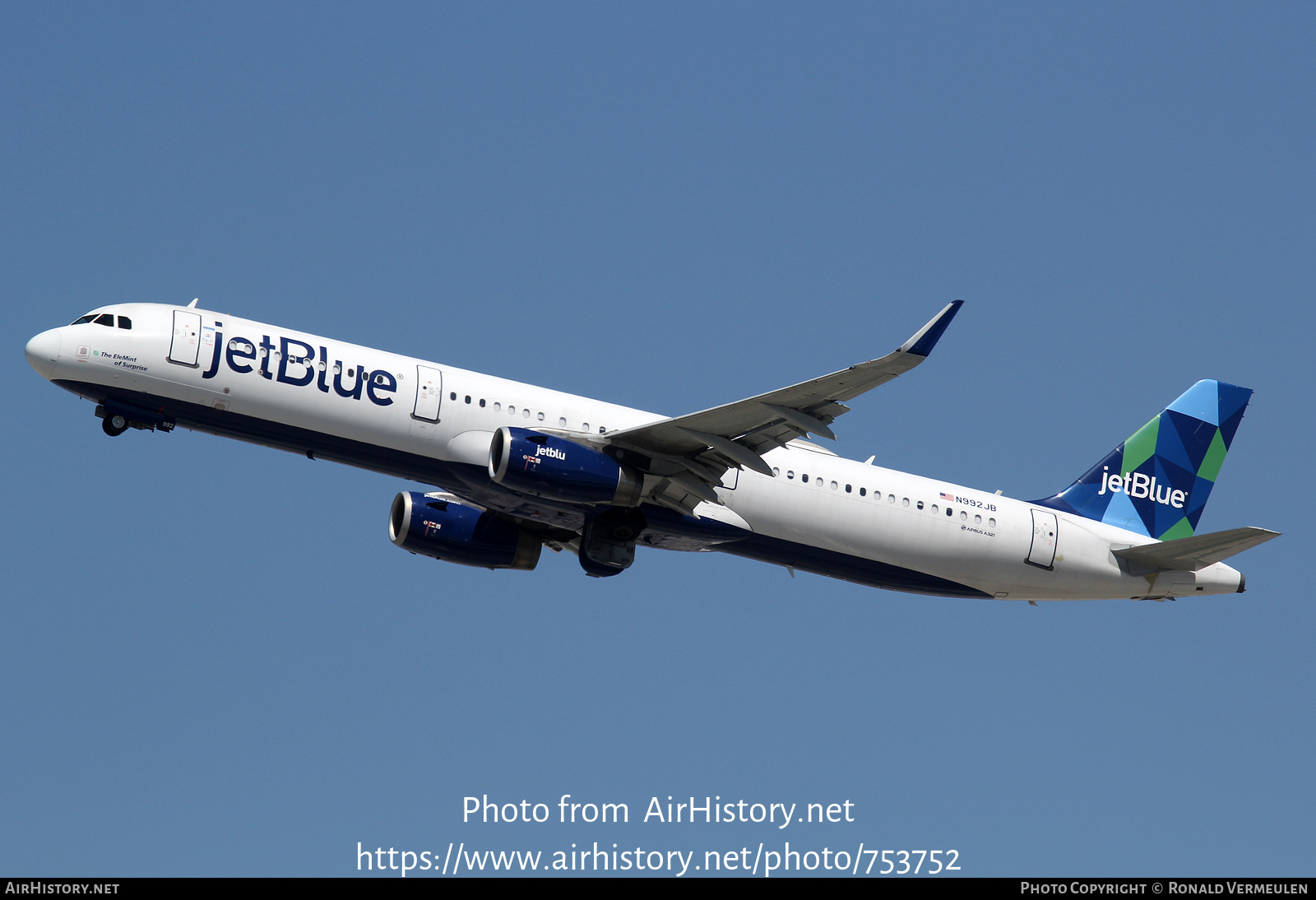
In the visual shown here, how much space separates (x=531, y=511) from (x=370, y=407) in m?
5.08

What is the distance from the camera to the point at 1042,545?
39.8 meters

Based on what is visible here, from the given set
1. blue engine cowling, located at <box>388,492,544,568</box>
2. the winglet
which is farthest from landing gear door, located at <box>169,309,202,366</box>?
the winglet

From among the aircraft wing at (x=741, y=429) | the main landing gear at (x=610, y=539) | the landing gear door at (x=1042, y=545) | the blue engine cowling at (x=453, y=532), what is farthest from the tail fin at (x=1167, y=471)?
the blue engine cowling at (x=453, y=532)

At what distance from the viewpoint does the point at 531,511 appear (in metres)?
36.9

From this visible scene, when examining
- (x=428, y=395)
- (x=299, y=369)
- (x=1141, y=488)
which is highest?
(x=299, y=369)

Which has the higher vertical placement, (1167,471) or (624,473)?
(1167,471)

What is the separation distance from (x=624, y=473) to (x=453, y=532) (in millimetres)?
6777

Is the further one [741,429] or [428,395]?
[428,395]

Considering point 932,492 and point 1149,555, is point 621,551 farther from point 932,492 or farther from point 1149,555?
point 1149,555

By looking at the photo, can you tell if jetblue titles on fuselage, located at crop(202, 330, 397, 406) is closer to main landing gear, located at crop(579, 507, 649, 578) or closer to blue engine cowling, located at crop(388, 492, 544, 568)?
blue engine cowling, located at crop(388, 492, 544, 568)

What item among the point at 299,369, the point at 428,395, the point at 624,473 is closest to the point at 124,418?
the point at 299,369

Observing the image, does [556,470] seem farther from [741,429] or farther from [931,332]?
[931,332]
